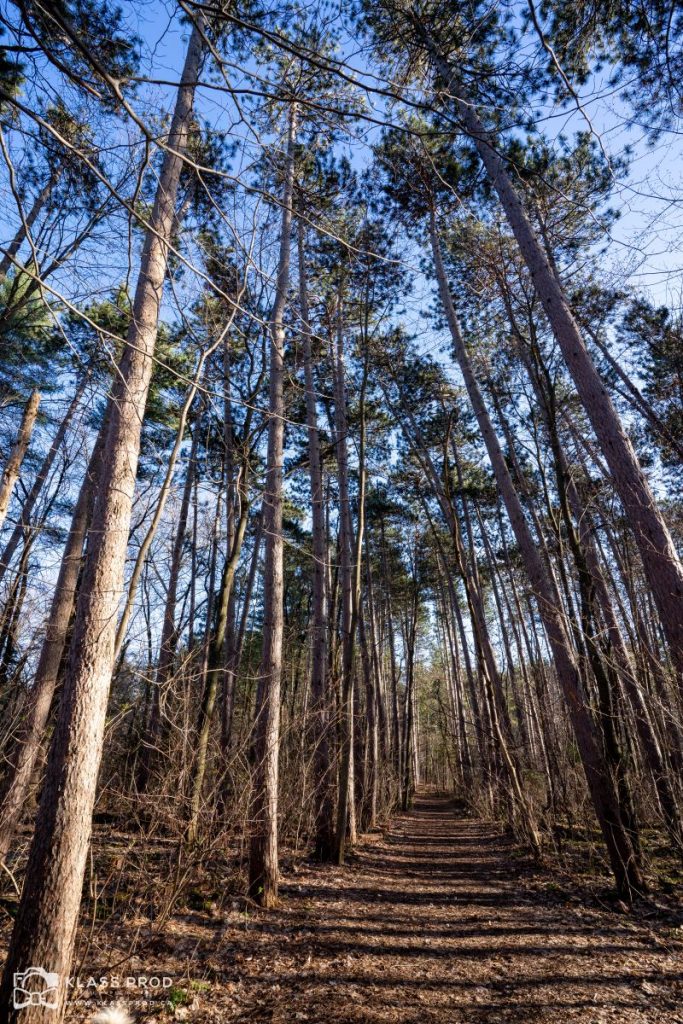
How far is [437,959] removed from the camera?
11.9ft

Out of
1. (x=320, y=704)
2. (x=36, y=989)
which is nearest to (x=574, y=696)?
(x=320, y=704)

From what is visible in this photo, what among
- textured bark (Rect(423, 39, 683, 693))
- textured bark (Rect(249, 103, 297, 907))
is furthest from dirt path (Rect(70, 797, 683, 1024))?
textured bark (Rect(423, 39, 683, 693))

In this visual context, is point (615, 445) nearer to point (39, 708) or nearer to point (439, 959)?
point (439, 959)

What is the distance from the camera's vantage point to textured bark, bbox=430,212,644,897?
4.87 m

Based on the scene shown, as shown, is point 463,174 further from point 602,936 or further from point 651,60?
point 602,936

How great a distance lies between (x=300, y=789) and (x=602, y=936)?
11.6 feet

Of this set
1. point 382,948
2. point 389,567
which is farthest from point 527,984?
point 389,567

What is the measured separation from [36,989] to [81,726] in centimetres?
115

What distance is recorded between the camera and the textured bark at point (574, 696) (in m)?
4.87

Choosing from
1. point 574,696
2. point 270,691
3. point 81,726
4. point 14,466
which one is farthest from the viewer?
point 574,696

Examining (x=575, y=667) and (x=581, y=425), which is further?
(x=581, y=425)

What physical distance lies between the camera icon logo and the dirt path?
A: 1.68 ft

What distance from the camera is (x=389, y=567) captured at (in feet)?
60.4

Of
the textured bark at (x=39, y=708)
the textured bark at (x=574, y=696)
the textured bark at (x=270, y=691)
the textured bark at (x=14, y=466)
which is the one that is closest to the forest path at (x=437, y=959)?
the textured bark at (x=270, y=691)
